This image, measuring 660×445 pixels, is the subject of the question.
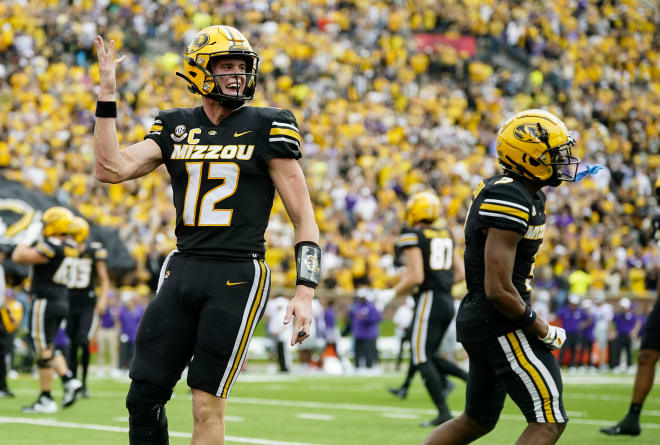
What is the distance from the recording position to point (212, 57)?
16.4ft

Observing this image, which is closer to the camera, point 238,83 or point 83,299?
point 238,83

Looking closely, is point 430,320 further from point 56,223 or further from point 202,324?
point 202,324

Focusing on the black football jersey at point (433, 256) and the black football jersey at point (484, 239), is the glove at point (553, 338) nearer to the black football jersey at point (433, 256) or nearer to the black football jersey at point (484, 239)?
the black football jersey at point (484, 239)

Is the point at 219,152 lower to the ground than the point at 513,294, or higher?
higher

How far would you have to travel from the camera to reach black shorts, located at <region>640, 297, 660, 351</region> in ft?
28.0

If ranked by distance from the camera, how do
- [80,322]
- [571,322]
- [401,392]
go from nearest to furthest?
[80,322] < [401,392] < [571,322]

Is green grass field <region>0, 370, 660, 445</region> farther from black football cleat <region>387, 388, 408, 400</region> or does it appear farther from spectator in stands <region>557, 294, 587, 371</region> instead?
spectator in stands <region>557, 294, 587, 371</region>

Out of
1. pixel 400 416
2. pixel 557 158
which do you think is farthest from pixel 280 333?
pixel 557 158

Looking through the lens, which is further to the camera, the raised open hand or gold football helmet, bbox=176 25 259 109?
gold football helmet, bbox=176 25 259 109

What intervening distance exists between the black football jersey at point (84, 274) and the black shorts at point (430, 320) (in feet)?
11.9

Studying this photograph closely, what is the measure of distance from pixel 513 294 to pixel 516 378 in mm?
403

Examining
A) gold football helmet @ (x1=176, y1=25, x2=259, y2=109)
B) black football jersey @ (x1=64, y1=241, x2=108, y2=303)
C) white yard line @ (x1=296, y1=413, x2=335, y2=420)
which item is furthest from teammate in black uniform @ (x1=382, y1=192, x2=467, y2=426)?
gold football helmet @ (x1=176, y1=25, x2=259, y2=109)

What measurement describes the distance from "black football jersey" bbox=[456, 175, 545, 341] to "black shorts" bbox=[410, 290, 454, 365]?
4.63 metres

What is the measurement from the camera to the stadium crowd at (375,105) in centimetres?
2292
